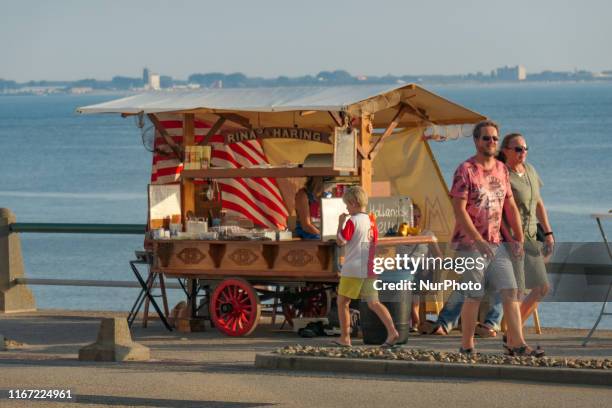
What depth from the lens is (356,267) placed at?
13.4 metres

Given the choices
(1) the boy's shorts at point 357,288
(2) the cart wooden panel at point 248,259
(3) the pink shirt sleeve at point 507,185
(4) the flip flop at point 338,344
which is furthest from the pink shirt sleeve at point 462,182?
(2) the cart wooden panel at point 248,259

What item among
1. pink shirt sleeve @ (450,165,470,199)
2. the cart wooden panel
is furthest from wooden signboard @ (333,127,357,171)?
pink shirt sleeve @ (450,165,470,199)

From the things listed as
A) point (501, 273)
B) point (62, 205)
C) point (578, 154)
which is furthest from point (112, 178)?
point (501, 273)

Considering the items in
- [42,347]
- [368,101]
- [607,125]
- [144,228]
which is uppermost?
[607,125]

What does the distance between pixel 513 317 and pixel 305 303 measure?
170 inches

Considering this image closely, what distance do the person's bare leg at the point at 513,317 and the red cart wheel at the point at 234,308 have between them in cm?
359

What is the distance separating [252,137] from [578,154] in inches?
2750

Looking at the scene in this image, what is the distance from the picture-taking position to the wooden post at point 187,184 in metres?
16.2

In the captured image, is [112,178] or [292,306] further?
[112,178]

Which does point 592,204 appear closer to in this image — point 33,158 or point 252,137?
point 252,137

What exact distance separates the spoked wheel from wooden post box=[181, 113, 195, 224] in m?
1.44

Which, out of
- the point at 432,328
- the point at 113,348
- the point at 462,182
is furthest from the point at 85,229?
the point at 462,182

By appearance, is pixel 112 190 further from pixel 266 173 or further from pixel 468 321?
pixel 468 321

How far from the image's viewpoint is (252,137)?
16172 mm
